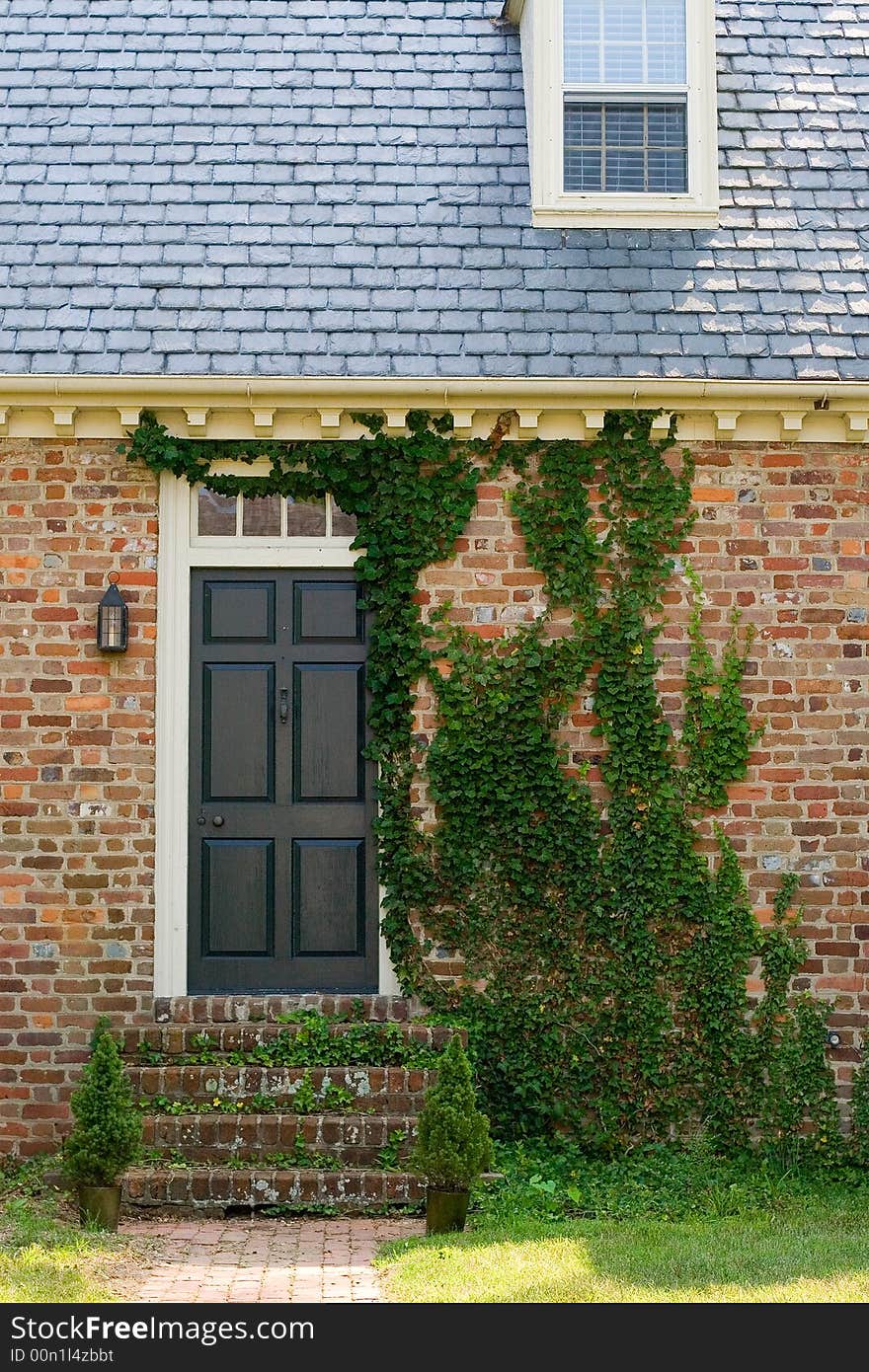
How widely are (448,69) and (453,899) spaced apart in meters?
5.01

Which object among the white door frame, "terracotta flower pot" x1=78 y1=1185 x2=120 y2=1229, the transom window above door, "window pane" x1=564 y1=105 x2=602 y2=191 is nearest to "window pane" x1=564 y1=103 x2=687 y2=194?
"window pane" x1=564 y1=105 x2=602 y2=191

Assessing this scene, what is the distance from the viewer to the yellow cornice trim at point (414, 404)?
7.28 metres

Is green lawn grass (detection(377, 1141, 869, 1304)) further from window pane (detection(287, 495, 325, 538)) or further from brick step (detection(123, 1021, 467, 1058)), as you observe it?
window pane (detection(287, 495, 325, 538))

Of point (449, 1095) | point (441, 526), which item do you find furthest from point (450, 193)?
point (449, 1095)

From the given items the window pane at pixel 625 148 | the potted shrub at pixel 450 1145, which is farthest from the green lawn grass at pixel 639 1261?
the window pane at pixel 625 148

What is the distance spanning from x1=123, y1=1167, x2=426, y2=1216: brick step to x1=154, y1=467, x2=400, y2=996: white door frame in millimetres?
1075

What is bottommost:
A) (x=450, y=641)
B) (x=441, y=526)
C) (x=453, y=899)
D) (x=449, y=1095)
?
(x=449, y=1095)

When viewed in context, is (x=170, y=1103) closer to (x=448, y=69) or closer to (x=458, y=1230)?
(x=458, y=1230)

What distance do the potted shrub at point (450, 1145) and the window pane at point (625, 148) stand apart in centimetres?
507

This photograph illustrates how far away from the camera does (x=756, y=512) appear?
7609 millimetres

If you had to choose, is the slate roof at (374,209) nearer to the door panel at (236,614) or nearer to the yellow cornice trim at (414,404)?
the yellow cornice trim at (414,404)

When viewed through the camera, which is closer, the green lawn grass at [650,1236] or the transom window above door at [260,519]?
the green lawn grass at [650,1236]

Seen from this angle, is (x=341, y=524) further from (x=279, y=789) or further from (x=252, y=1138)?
(x=252, y=1138)

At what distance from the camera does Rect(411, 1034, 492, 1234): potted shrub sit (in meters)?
5.95
